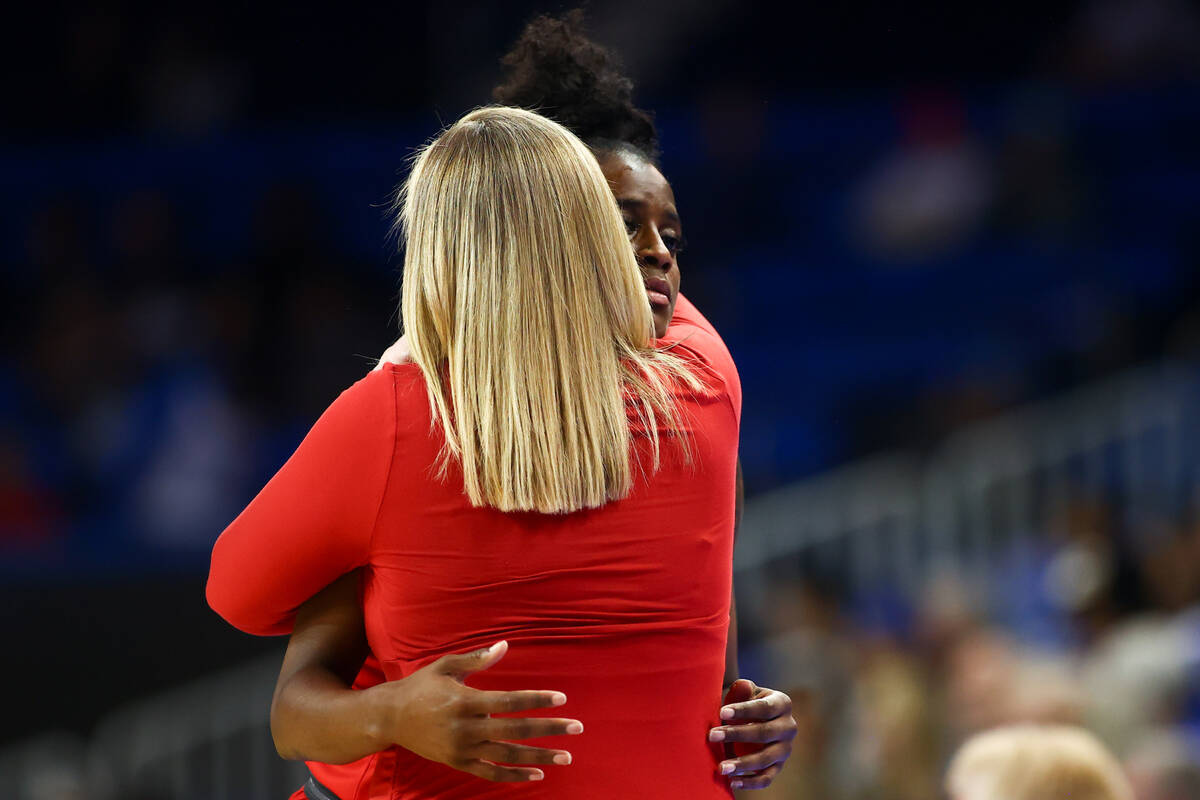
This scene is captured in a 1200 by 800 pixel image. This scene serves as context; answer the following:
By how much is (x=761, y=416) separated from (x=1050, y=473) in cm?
129

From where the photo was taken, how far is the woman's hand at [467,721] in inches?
51.1

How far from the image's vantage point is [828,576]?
487 cm

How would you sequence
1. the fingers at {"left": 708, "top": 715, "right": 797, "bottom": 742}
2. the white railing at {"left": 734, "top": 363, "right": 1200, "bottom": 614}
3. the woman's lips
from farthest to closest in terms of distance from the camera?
the white railing at {"left": 734, "top": 363, "right": 1200, "bottom": 614}
the woman's lips
the fingers at {"left": 708, "top": 715, "right": 797, "bottom": 742}

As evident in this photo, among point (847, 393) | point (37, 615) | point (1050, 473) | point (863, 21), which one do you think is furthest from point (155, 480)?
point (863, 21)

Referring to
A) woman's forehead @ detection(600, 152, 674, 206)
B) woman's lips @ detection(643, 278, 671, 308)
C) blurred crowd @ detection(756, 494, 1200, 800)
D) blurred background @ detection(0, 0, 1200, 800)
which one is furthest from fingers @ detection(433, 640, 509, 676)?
blurred background @ detection(0, 0, 1200, 800)

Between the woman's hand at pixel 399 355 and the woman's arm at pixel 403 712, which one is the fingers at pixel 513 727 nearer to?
the woman's arm at pixel 403 712

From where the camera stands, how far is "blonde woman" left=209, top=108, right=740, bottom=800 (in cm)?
140

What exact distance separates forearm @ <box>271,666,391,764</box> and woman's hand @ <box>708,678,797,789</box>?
14.4 inches

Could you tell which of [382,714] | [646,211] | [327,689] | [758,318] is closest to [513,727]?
[382,714]

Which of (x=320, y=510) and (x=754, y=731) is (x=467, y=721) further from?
(x=754, y=731)

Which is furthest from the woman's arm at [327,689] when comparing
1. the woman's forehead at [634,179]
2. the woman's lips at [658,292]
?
the woman's forehead at [634,179]

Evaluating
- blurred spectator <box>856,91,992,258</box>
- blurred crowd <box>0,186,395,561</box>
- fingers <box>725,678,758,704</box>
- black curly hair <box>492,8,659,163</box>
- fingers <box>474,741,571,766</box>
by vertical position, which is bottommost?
fingers <box>474,741,571,766</box>

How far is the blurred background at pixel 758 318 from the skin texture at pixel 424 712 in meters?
1.89

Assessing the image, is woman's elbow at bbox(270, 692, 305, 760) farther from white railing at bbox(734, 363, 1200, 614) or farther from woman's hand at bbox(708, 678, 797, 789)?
white railing at bbox(734, 363, 1200, 614)
